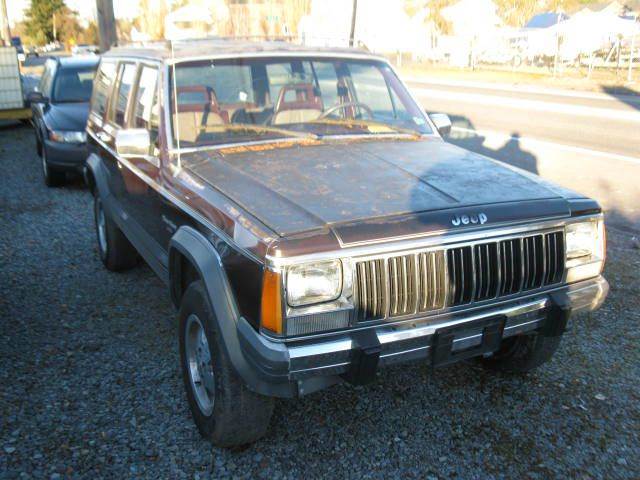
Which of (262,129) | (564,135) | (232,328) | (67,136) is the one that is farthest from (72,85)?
(564,135)

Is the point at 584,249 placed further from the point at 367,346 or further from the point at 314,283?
the point at 314,283

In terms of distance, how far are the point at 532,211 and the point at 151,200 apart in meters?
2.41

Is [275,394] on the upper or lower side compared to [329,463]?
upper

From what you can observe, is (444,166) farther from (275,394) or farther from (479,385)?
(275,394)

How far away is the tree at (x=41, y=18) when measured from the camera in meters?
81.4

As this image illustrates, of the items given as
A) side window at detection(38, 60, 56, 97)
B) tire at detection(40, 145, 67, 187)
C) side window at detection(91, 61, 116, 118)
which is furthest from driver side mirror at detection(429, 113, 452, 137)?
side window at detection(38, 60, 56, 97)

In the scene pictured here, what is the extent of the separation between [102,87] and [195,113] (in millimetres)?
2272

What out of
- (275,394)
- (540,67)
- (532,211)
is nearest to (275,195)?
(275,394)

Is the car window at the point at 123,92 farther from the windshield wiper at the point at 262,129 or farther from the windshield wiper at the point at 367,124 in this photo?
the windshield wiper at the point at 367,124

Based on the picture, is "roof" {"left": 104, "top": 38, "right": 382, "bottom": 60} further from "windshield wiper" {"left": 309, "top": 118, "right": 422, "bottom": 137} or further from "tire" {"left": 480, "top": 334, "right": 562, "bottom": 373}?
"tire" {"left": 480, "top": 334, "right": 562, "bottom": 373}

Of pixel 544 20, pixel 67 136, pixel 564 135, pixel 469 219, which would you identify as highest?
pixel 544 20

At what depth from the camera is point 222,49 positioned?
460cm

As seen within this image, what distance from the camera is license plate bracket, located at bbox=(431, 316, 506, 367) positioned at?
123 inches

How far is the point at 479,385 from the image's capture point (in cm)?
418
